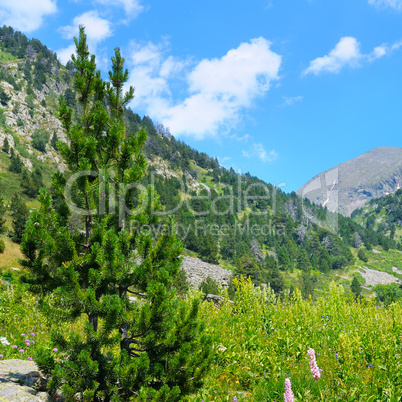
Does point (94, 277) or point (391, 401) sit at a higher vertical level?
point (94, 277)

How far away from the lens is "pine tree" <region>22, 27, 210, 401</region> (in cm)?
376

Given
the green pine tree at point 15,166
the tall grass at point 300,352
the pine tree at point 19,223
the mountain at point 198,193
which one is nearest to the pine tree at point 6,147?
the mountain at point 198,193

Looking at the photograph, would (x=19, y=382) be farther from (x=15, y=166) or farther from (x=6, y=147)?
(x=6, y=147)

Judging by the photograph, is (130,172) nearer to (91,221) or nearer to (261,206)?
(91,221)

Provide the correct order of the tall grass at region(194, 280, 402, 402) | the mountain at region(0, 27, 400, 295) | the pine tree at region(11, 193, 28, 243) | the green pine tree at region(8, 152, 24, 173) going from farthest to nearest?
the mountain at region(0, 27, 400, 295), the green pine tree at region(8, 152, 24, 173), the pine tree at region(11, 193, 28, 243), the tall grass at region(194, 280, 402, 402)

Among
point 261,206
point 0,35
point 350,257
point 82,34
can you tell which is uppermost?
point 0,35

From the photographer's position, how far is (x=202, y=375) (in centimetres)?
415

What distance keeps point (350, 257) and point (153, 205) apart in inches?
5718

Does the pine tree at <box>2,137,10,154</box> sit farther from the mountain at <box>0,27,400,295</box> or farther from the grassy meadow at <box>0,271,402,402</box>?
the grassy meadow at <box>0,271,402,402</box>

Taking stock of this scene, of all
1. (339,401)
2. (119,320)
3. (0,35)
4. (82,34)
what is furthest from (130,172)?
(0,35)

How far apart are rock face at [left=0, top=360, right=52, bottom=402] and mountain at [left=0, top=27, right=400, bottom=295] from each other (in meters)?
58.0

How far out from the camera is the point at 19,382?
4.18m

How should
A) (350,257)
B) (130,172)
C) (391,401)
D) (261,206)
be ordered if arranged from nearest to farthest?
(391,401), (130,172), (350,257), (261,206)

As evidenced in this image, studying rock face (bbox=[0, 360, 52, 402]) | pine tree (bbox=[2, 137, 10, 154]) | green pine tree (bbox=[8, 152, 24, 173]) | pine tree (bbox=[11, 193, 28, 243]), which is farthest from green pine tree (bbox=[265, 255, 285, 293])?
pine tree (bbox=[2, 137, 10, 154])
